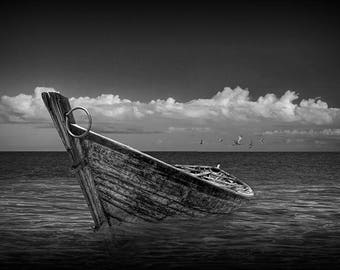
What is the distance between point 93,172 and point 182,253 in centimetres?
310

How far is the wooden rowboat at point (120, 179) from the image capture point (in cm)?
929

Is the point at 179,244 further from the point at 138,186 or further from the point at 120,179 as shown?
the point at 120,179

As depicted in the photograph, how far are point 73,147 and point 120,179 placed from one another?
1.44 m

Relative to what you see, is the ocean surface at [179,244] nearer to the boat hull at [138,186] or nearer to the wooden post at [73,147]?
the boat hull at [138,186]

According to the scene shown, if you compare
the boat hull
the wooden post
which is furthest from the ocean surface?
the wooden post

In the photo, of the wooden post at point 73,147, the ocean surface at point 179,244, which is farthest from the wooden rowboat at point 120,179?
the ocean surface at point 179,244

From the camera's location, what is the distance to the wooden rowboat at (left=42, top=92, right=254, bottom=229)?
929 centimetres

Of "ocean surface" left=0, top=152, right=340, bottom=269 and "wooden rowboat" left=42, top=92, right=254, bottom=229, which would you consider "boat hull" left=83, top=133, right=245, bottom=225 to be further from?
"ocean surface" left=0, top=152, right=340, bottom=269

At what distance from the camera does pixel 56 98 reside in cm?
891

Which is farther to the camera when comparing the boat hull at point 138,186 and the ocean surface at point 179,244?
the boat hull at point 138,186

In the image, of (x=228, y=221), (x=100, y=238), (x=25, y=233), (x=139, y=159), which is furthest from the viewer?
(x=228, y=221)

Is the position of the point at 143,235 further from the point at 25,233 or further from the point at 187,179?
the point at 25,233

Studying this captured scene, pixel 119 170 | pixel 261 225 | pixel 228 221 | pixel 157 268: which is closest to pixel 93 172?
pixel 119 170

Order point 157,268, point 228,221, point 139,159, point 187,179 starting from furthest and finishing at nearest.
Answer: point 228,221, point 187,179, point 139,159, point 157,268
